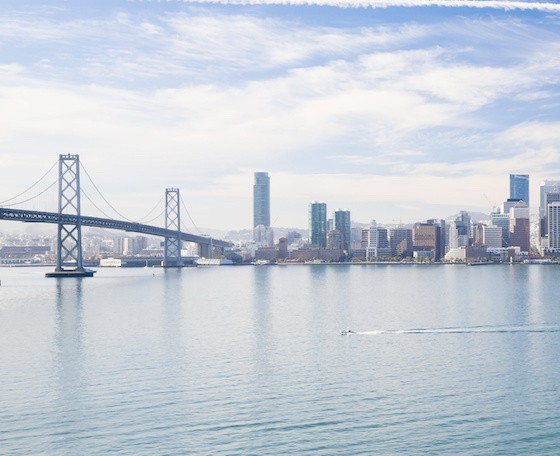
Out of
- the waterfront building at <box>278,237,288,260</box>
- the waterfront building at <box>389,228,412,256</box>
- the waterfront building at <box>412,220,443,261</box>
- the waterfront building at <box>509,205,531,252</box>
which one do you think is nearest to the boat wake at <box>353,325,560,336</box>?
the waterfront building at <box>278,237,288,260</box>

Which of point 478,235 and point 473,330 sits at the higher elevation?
point 478,235

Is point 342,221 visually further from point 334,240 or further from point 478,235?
point 478,235

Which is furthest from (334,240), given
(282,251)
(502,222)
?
(502,222)

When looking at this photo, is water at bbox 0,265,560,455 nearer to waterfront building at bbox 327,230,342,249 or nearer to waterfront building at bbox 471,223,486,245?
waterfront building at bbox 327,230,342,249

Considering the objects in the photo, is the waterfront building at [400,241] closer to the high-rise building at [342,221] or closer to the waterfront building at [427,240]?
the waterfront building at [427,240]

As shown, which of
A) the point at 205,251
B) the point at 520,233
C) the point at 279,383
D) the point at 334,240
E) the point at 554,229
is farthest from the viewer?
the point at 520,233

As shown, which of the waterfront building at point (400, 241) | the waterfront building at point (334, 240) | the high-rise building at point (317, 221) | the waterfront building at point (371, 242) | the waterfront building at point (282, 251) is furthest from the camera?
the high-rise building at point (317, 221)

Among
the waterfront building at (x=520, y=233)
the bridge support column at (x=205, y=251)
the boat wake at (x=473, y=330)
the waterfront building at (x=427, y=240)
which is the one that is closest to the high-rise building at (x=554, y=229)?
the waterfront building at (x=520, y=233)
